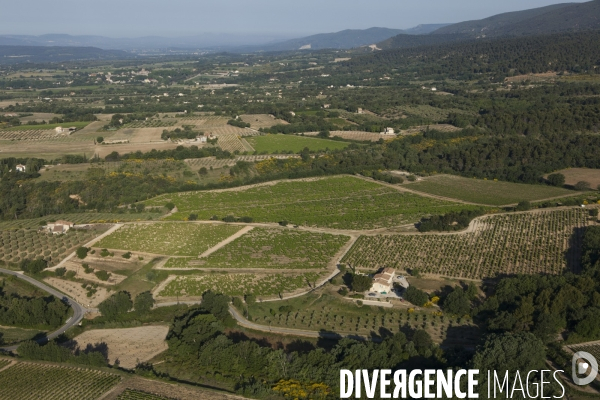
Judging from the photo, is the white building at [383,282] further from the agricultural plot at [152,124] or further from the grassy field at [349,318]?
the agricultural plot at [152,124]

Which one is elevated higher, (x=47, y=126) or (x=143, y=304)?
(x=47, y=126)

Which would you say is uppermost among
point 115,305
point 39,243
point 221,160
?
point 221,160

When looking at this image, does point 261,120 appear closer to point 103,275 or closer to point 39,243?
point 39,243

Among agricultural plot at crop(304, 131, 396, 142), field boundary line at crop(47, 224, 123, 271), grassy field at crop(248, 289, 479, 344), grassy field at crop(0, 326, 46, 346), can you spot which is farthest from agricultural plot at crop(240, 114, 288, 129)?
grassy field at crop(0, 326, 46, 346)

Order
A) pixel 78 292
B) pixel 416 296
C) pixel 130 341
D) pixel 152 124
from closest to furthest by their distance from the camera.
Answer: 1. pixel 130 341
2. pixel 416 296
3. pixel 78 292
4. pixel 152 124

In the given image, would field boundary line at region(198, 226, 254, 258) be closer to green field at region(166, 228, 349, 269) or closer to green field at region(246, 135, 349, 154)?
green field at region(166, 228, 349, 269)

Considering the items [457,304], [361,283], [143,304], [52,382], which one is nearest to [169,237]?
[143,304]

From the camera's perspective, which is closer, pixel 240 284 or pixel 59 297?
pixel 59 297

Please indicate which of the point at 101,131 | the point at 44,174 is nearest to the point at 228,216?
the point at 44,174

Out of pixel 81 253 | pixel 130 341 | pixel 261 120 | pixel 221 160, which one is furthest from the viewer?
pixel 261 120
